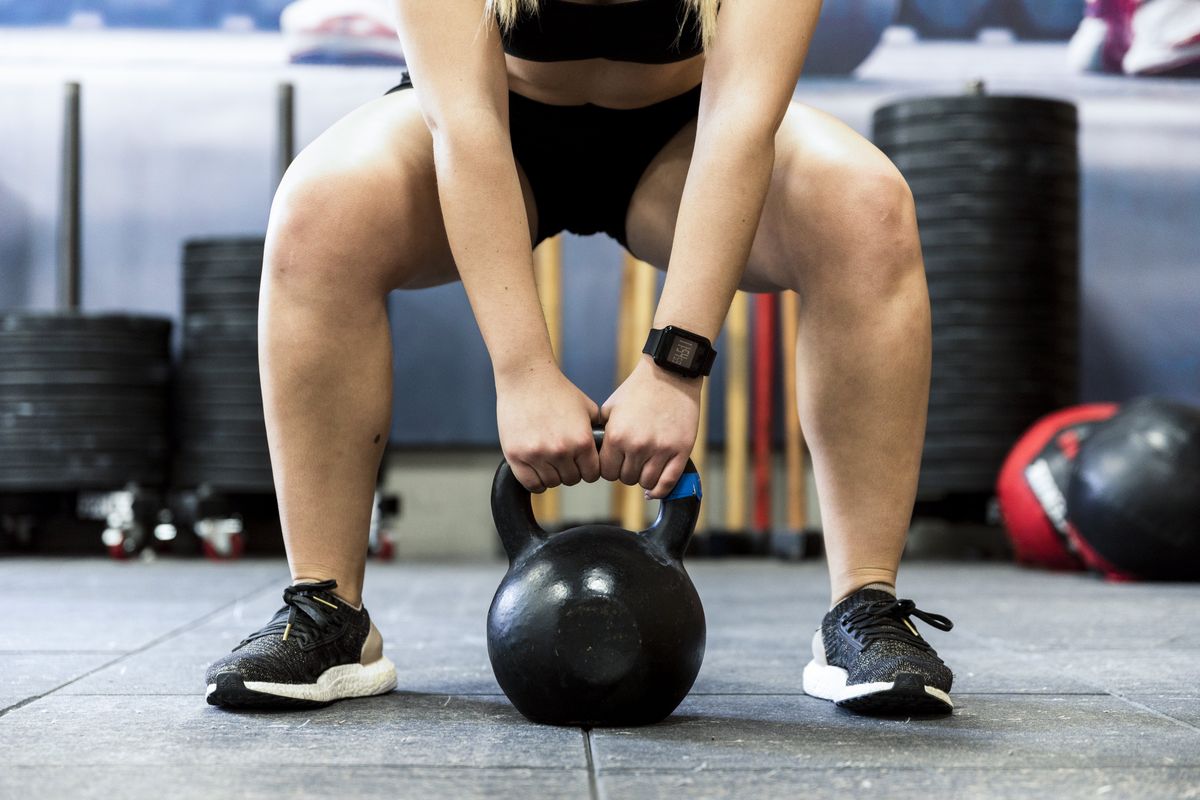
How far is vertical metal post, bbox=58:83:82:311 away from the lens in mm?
3680

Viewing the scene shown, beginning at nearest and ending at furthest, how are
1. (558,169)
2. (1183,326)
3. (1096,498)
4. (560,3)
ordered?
(560,3)
(558,169)
(1096,498)
(1183,326)

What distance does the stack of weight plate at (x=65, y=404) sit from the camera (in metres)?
3.58

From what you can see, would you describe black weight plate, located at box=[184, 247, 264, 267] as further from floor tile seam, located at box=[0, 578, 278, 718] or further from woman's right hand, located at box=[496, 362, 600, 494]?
woman's right hand, located at box=[496, 362, 600, 494]

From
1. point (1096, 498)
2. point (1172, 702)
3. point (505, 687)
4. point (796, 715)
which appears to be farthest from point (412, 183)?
point (1096, 498)

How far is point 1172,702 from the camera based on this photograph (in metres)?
1.32

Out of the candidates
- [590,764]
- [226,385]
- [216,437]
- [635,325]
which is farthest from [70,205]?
[590,764]

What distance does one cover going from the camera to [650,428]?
113cm

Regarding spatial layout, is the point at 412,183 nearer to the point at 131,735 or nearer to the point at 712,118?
the point at 712,118

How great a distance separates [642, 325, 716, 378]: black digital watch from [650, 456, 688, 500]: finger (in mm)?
82

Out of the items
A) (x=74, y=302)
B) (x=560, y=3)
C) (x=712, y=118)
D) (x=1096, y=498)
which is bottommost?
(x=1096, y=498)

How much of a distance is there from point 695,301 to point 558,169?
1.15 feet

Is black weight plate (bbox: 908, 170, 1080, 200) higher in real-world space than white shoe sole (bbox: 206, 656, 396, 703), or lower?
higher

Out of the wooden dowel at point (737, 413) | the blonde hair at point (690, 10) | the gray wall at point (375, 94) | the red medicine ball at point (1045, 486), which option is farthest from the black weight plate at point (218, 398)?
the blonde hair at point (690, 10)

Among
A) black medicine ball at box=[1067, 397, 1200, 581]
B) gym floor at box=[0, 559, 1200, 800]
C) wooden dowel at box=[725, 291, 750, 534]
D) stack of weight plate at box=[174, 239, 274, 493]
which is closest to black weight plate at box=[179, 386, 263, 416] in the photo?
stack of weight plate at box=[174, 239, 274, 493]
